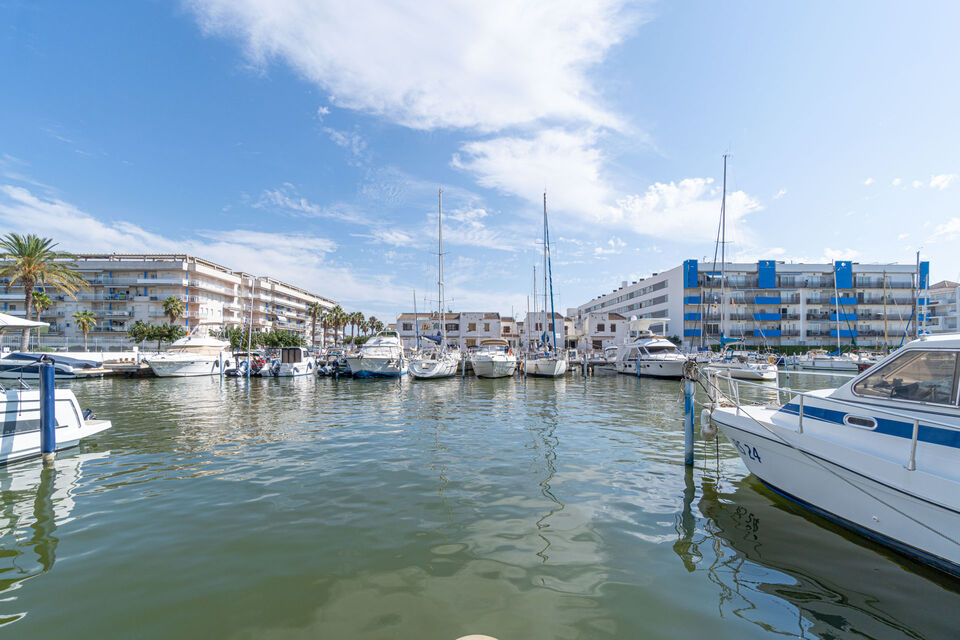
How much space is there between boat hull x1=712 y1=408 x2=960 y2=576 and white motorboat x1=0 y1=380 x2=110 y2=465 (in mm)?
14712

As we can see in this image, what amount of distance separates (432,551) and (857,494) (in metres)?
5.55

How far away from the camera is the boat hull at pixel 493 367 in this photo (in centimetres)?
3409

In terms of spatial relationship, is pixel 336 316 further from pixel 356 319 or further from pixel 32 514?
pixel 32 514

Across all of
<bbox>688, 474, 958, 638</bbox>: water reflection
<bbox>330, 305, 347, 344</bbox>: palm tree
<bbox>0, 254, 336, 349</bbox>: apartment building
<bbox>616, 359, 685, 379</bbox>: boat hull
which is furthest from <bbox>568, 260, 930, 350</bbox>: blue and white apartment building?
<bbox>0, 254, 336, 349</bbox>: apartment building

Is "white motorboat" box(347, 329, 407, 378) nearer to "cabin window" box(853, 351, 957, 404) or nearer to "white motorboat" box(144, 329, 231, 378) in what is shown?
"white motorboat" box(144, 329, 231, 378)

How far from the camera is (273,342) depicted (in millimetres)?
66812

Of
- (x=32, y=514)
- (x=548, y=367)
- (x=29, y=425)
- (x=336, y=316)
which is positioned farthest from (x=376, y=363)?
(x=336, y=316)

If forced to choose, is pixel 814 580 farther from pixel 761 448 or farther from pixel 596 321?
pixel 596 321

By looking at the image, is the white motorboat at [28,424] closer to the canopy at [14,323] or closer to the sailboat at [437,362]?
the canopy at [14,323]

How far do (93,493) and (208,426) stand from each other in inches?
280

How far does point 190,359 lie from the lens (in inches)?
1474

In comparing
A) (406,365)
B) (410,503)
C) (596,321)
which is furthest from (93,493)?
(596,321)

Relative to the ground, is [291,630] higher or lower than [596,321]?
lower

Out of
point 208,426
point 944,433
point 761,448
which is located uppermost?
point 944,433
